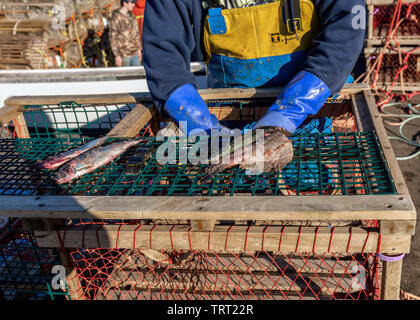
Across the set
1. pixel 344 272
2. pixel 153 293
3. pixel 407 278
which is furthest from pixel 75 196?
pixel 407 278

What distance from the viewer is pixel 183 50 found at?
2.93 metres

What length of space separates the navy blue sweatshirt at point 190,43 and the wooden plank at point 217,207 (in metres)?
1.25

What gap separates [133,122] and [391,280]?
6.44ft

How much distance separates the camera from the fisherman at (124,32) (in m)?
8.06

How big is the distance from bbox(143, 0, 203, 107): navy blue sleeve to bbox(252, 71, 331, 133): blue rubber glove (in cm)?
76

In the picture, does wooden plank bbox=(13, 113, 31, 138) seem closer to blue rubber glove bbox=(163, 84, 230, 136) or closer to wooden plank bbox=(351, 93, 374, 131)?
blue rubber glove bbox=(163, 84, 230, 136)

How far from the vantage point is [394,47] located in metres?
6.58

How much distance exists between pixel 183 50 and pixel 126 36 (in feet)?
18.9

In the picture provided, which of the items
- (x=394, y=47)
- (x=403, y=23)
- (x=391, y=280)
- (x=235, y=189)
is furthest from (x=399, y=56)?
(x=235, y=189)

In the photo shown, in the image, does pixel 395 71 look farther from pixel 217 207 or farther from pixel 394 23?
pixel 217 207

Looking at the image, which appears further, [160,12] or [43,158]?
[160,12]

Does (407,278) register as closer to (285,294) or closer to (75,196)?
(285,294)

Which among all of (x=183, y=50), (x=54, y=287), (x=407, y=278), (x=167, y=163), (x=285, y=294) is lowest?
(x=407, y=278)

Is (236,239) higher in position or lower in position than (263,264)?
higher
